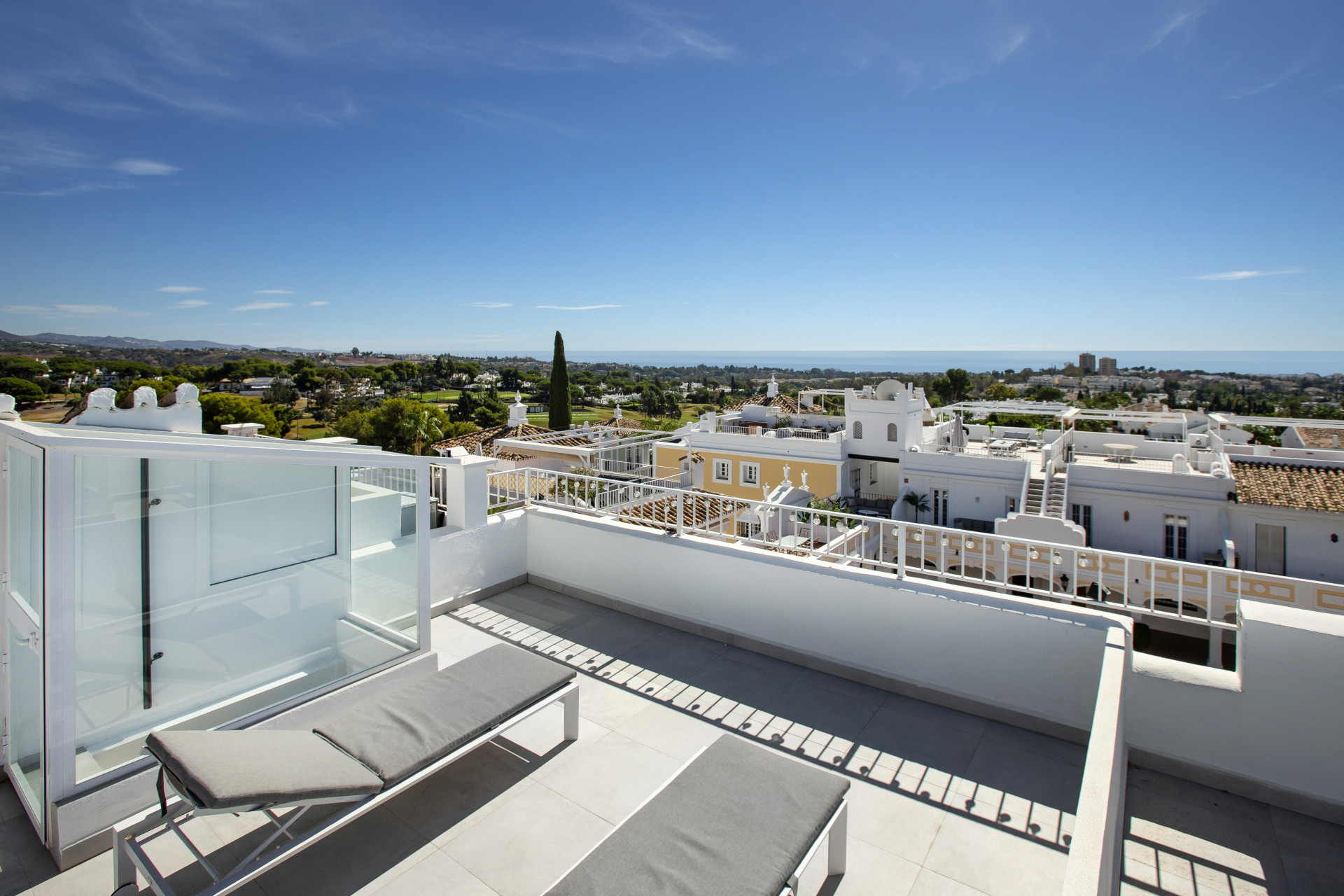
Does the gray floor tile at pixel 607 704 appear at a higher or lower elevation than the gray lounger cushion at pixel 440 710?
lower

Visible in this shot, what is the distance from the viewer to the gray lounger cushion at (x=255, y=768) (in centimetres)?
180

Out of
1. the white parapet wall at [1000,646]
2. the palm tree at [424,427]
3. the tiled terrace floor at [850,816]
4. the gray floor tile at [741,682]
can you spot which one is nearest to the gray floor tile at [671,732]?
the tiled terrace floor at [850,816]

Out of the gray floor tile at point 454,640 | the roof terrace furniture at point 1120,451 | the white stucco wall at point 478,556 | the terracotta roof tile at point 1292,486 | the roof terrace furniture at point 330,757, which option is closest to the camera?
the roof terrace furniture at point 330,757

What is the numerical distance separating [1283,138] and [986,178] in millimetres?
13769

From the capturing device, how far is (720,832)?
6.25 feet

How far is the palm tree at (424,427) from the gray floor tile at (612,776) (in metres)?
32.2

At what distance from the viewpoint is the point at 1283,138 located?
31.3m

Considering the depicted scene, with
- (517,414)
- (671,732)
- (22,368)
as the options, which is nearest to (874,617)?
(671,732)

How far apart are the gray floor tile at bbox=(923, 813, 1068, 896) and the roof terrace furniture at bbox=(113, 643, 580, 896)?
5.62ft

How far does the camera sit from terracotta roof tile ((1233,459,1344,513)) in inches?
653

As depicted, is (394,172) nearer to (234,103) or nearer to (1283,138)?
(234,103)

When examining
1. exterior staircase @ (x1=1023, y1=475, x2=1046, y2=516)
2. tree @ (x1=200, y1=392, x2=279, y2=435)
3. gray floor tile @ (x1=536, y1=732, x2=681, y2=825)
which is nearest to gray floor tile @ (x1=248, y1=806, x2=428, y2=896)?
gray floor tile @ (x1=536, y1=732, x2=681, y2=825)

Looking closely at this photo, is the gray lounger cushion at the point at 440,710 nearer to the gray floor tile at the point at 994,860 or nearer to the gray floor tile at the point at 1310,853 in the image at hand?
the gray floor tile at the point at 994,860

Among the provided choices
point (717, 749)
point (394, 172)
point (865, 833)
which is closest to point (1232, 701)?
point (865, 833)
